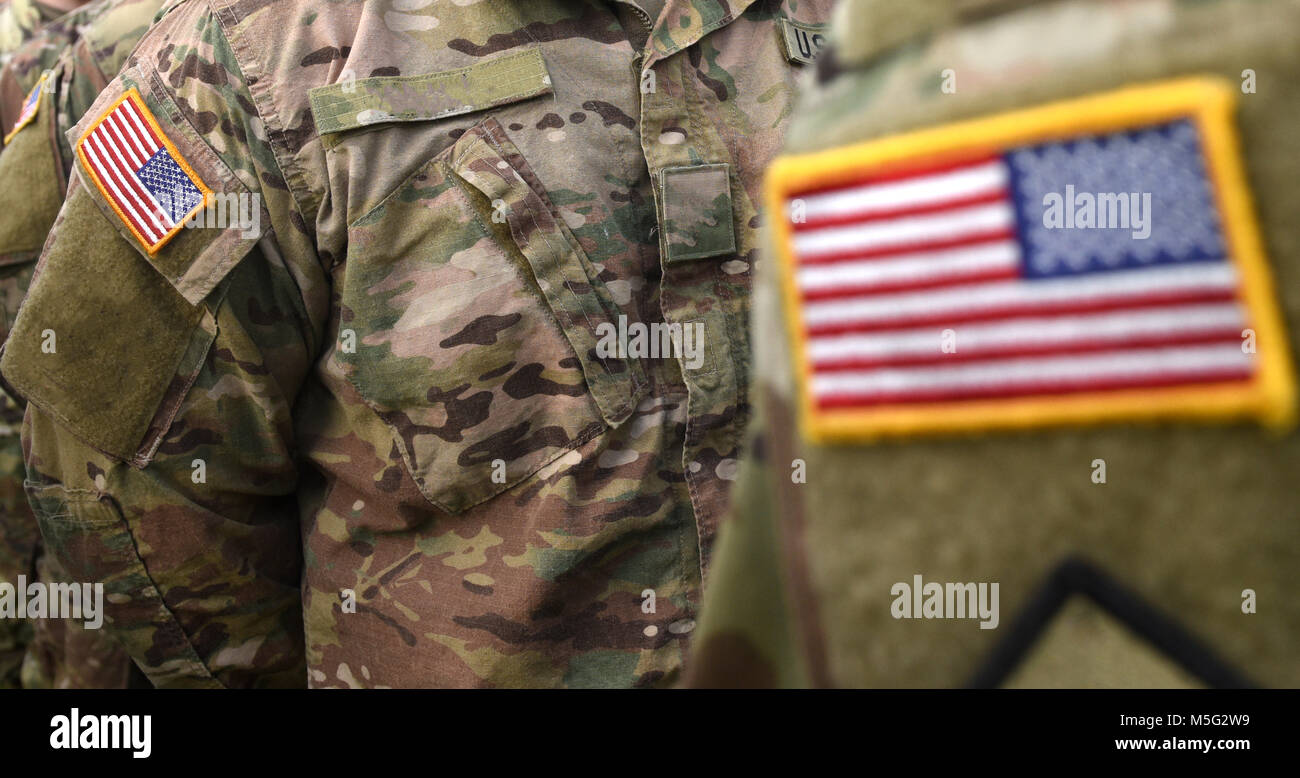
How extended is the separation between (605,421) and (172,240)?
0.59 m

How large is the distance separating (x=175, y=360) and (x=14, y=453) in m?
0.97

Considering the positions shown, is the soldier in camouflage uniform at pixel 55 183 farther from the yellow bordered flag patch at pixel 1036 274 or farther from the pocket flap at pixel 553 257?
the yellow bordered flag patch at pixel 1036 274

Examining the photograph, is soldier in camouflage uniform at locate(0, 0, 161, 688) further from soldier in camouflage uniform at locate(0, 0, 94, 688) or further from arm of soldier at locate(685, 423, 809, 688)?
arm of soldier at locate(685, 423, 809, 688)

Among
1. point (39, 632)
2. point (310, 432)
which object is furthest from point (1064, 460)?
point (39, 632)

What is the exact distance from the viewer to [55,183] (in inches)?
66.0

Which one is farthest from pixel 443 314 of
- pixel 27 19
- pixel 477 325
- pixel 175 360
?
pixel 27 19

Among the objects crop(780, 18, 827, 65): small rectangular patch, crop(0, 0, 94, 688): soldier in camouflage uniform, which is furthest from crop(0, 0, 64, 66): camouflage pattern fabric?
crop(780, 18, 827, 65): small rectangular patch

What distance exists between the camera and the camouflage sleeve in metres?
1.18

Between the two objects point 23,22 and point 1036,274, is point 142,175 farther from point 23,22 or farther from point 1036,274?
point 23,22

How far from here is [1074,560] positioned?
415mm

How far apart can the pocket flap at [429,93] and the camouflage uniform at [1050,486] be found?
0.77 m

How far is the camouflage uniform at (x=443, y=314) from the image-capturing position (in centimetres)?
116

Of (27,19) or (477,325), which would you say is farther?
(27,19)

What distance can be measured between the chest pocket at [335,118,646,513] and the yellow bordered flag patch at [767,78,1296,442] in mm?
736
